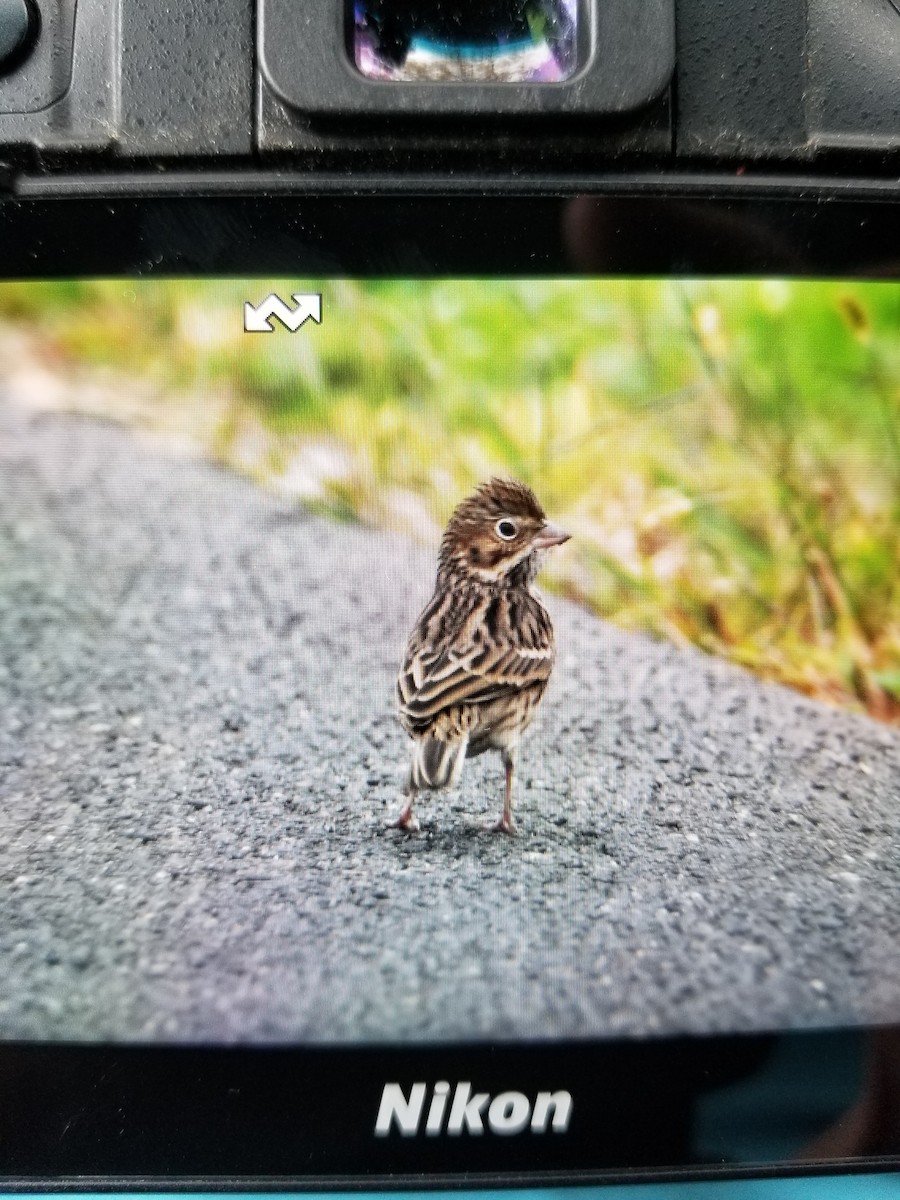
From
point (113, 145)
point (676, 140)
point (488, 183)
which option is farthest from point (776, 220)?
point (113, 145)

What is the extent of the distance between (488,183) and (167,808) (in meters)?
0.47

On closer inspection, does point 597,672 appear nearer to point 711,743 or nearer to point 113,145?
point 711,743

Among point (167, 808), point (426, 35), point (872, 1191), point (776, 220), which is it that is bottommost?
point (872, 1191)

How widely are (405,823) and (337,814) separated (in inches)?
1.8

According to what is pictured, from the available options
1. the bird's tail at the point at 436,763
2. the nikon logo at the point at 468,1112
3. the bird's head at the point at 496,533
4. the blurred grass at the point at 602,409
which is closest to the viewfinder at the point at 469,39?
the blurred grass at the point at 602,409

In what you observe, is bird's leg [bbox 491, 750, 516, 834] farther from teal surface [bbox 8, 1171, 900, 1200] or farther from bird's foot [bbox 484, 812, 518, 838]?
teal surface [bbox 8, 1171, 900, 1200]

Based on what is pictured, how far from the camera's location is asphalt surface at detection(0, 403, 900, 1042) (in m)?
0.78

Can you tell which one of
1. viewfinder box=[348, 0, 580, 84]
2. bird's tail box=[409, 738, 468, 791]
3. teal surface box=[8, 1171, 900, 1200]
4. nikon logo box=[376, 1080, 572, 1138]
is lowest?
teal surface box=[8, 1171, 900, 1200]

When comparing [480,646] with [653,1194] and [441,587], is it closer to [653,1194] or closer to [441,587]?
[441,587]

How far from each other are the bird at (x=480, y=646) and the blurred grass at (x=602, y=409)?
0.02 m

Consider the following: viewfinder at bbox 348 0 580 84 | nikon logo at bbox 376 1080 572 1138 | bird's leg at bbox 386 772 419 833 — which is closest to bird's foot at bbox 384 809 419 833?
bird's leg at bbox 386 772 419 833

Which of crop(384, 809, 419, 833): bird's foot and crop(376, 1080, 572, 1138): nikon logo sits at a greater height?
crop(384, 809, 419, 833): bird's foot

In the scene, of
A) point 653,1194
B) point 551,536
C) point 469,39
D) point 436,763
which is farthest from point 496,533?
point 653,1194

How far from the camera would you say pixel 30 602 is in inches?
33.0
